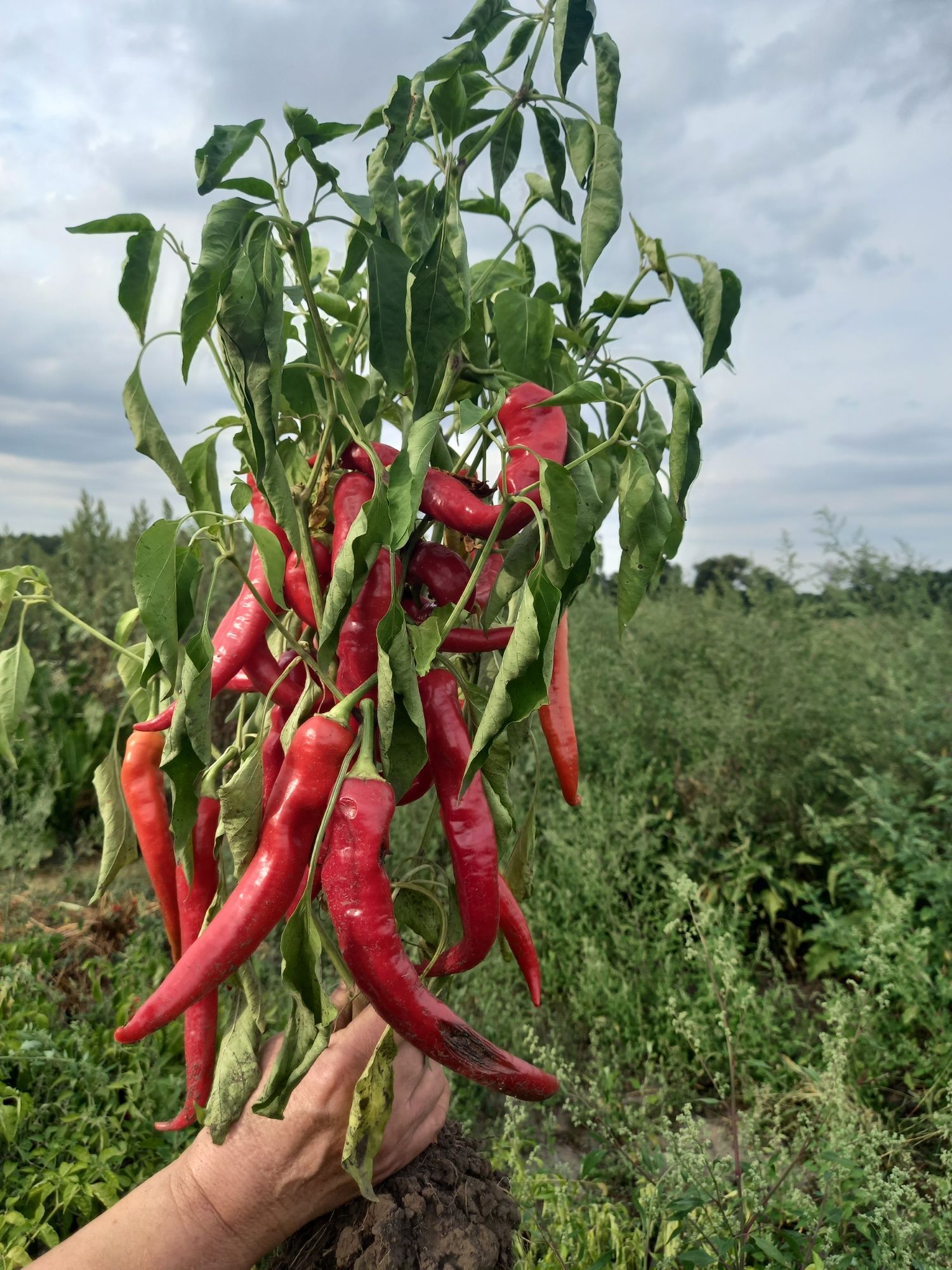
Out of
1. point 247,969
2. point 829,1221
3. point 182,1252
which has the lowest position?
point 829,1221

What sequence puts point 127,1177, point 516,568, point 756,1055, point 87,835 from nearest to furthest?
point 516,568
point 127,1177
point 756,1055
point 87,835

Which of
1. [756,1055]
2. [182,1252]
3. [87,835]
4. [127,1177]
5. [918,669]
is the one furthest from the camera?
[87,835]

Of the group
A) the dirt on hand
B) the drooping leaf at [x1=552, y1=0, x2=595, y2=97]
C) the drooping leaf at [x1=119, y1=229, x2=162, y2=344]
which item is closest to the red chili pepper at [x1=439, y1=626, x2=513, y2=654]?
the drooping leaf at [x1=119, y1=229, x2=162, y2=344]

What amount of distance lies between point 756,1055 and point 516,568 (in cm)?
216

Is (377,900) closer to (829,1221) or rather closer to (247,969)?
(247,969)

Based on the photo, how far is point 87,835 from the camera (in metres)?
3.96

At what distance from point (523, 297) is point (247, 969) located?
86cm

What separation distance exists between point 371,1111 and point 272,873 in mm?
310

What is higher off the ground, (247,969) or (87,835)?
(247,969)

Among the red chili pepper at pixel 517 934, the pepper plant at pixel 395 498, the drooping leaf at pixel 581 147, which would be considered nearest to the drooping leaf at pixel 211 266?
the pepper plant at pixel 395 498

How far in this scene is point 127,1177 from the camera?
1763 mm

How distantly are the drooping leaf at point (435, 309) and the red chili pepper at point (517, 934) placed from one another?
63 cm

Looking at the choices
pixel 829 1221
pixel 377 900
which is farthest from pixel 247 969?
pixel 829 1221

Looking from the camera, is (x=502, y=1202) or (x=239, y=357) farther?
(x=502, y=1202)
